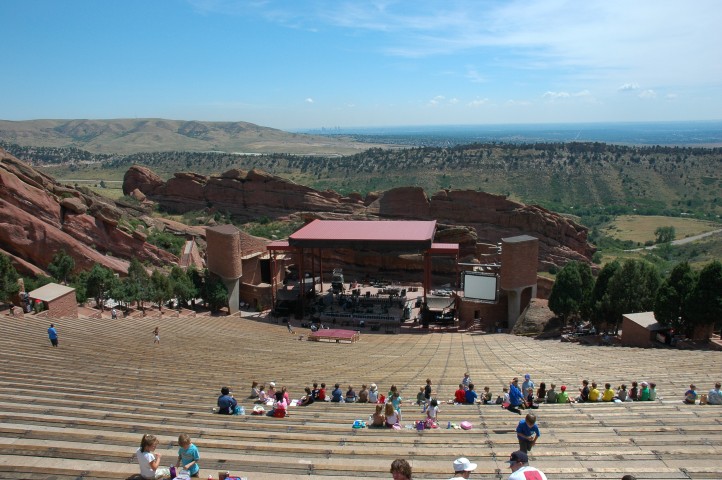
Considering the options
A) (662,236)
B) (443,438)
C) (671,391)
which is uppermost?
(443,438)

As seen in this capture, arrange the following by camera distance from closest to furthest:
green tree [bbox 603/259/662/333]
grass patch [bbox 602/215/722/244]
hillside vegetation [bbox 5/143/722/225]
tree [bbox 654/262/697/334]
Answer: tree [bbox 654/262/697/334], green tree [bbox 603/259/662/333], grass patch [bbox 602/215/722/244], hillside vegetation [bbox 5/143/722/225]

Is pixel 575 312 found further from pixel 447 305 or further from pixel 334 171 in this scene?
pixel 334 171

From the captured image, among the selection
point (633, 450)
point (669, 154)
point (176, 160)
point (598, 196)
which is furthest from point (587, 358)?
point (176, 160)

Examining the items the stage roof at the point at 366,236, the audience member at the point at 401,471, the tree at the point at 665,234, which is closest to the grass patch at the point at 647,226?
the tree at the point at 665,234

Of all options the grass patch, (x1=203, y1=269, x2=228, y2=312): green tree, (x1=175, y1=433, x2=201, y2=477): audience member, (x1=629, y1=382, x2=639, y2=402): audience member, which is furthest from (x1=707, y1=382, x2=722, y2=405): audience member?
the grass patch

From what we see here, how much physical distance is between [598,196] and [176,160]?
131m

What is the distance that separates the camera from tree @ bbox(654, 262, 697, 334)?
26.8 meters

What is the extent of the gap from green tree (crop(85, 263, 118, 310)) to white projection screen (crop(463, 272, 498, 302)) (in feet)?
81.3

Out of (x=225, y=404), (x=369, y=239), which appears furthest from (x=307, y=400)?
(x=369, y=239)

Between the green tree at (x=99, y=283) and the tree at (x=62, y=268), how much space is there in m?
1.54

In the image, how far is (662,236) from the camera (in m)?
89.6

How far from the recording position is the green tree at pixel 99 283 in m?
32.8

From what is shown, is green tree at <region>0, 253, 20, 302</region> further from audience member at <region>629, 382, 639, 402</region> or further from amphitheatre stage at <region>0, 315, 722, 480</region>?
audience member at <region>629, 382, 639, 402</region>

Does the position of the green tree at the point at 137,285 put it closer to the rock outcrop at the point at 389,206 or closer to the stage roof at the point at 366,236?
the stage roof at the point at 366,236
